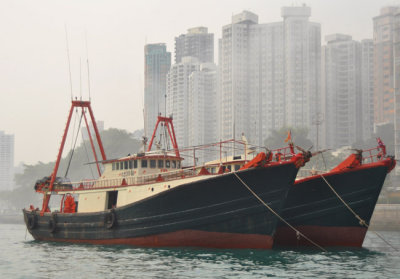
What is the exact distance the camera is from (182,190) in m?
25.3

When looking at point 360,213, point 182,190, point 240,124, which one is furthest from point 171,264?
point 240,124

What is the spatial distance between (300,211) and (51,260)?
13050mm

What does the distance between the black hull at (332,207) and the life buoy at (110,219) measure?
881 centimetres

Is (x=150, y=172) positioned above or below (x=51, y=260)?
above

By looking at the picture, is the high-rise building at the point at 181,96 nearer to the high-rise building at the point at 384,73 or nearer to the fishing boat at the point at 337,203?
the high-rise building at the point at 384,73

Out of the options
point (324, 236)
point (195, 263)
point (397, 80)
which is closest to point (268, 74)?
point (397, 80)

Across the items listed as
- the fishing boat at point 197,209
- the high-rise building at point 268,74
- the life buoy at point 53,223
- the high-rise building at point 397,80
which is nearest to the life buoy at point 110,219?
the fishing boat at point 197,209

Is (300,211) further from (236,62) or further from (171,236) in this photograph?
(236,62)

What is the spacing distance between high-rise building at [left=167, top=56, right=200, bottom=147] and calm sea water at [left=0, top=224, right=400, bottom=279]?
13277cm

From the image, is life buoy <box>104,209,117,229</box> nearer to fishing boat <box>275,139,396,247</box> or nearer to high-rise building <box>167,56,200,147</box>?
fishing boat <box>275,139,396,247</box>

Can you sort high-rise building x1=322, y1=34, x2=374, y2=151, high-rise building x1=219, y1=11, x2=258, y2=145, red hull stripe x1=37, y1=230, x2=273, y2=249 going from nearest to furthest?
1. red hull stripe x1=37, y1=230, x2=273, y2=249
2. high-rise building x1=219, y1=11, x2=258, y2=145
3. high-rise building x1=322, y1=34, x2=374, y2=151

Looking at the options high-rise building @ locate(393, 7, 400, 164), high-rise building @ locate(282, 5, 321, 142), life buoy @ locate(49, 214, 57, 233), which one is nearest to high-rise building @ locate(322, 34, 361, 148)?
high-rise building @ locate(282, 5, 321, 142)

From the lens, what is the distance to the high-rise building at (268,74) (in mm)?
139000

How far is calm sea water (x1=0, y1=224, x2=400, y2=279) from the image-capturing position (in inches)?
776
